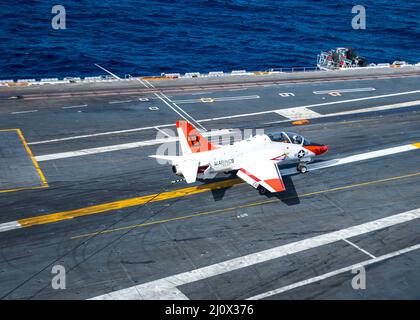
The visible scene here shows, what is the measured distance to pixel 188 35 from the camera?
4387 inches

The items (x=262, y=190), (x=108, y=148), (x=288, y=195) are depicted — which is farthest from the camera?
(x=108, y=148)

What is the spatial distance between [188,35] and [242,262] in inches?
3221

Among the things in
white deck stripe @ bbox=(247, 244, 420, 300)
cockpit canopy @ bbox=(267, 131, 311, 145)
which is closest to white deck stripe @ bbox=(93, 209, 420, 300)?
white deck stripe @ bbox=(247, 244, 420, 300)

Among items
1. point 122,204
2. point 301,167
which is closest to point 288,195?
point 301,167

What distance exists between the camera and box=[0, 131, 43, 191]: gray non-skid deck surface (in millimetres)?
45656

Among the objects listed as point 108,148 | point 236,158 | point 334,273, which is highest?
point 236,158

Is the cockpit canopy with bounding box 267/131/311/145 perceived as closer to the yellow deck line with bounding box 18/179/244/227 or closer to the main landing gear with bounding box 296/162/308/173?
the main landing gear with bounding box 296/162/308/173

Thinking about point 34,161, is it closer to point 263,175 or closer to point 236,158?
point 236,158

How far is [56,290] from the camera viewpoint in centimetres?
3244

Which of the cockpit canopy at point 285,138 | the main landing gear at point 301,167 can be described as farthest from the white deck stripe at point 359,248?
the cockpit canopy at point 285,138

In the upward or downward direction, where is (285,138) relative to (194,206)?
upward

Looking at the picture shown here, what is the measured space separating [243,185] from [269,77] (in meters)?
37.5
